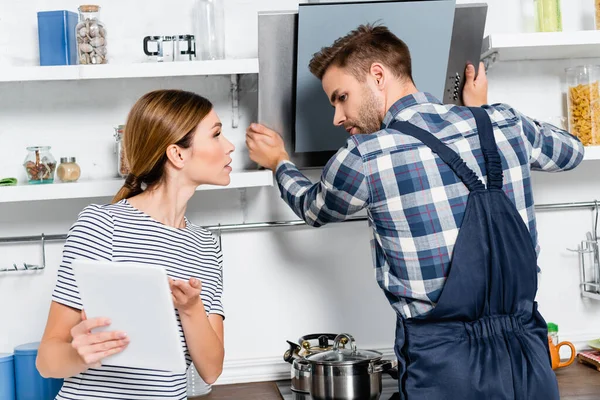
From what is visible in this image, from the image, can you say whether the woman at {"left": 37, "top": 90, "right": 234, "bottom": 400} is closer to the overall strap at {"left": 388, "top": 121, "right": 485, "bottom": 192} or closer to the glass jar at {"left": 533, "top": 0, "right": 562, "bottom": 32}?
the overall strap at {"left": 388, "top": 121, "right": 485, "bottom": 192}

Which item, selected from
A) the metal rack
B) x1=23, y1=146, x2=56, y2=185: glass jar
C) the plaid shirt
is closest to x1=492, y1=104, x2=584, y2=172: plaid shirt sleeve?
the plaid shirt

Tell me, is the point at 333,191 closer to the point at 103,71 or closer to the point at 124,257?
the point at 124,257

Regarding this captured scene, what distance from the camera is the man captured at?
1.48 meters

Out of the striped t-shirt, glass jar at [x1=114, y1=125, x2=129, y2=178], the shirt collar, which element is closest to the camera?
the striped t-shirt

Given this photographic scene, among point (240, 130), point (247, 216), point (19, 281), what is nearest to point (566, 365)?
point (247, 216)

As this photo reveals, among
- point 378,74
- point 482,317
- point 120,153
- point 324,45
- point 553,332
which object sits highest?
point 324,45

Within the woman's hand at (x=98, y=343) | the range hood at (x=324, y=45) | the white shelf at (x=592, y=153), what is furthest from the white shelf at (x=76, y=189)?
the white shelf at (x=592, y=153)

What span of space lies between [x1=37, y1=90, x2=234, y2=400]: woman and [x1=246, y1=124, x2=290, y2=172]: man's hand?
34 centimetres

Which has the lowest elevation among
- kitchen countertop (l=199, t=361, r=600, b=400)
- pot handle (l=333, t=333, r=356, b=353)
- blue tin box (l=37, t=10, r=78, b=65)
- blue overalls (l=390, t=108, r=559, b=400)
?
kitchen countertop (l=199, t=361, r=600, b=400)

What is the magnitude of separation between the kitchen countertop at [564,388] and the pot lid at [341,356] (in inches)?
8.7

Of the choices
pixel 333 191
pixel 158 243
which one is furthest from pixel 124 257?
pixel 333 191

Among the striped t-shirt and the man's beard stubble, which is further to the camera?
the man's beard stubble

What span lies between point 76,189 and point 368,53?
2.65 ft

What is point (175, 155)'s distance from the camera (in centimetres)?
153
